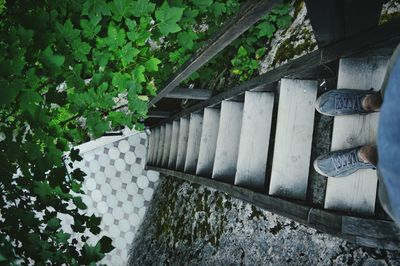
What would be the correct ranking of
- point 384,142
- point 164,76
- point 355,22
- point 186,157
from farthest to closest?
point 186,157 → point 164,76 → point 355,22 → point 384,142

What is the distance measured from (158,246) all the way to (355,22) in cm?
421

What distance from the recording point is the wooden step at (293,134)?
2.21 meters

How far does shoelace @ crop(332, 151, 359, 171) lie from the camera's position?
1.82 meters

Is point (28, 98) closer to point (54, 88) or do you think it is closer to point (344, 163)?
point (54, 88)

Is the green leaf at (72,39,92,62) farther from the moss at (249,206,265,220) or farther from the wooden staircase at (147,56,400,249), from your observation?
the moss at (249,206,265,220)

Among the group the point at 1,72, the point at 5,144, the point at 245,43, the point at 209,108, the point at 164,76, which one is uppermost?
the point at 245,43

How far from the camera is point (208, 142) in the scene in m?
3.65

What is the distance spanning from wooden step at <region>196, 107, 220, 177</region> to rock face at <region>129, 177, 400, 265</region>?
1.22ft

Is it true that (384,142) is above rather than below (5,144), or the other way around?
above

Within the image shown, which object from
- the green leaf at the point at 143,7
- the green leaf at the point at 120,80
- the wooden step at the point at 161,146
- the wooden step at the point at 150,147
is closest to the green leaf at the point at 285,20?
the green leaf at the point at 143,7

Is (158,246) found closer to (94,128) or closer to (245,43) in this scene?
(94,128)

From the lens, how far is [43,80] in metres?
2.52

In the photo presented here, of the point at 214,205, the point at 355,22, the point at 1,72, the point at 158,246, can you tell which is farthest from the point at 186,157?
the point at 355,22

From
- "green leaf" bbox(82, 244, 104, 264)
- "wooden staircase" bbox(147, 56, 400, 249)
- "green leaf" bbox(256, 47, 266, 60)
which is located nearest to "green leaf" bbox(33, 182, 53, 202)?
"green leaf" bbox(82, 244, 104, 264)
